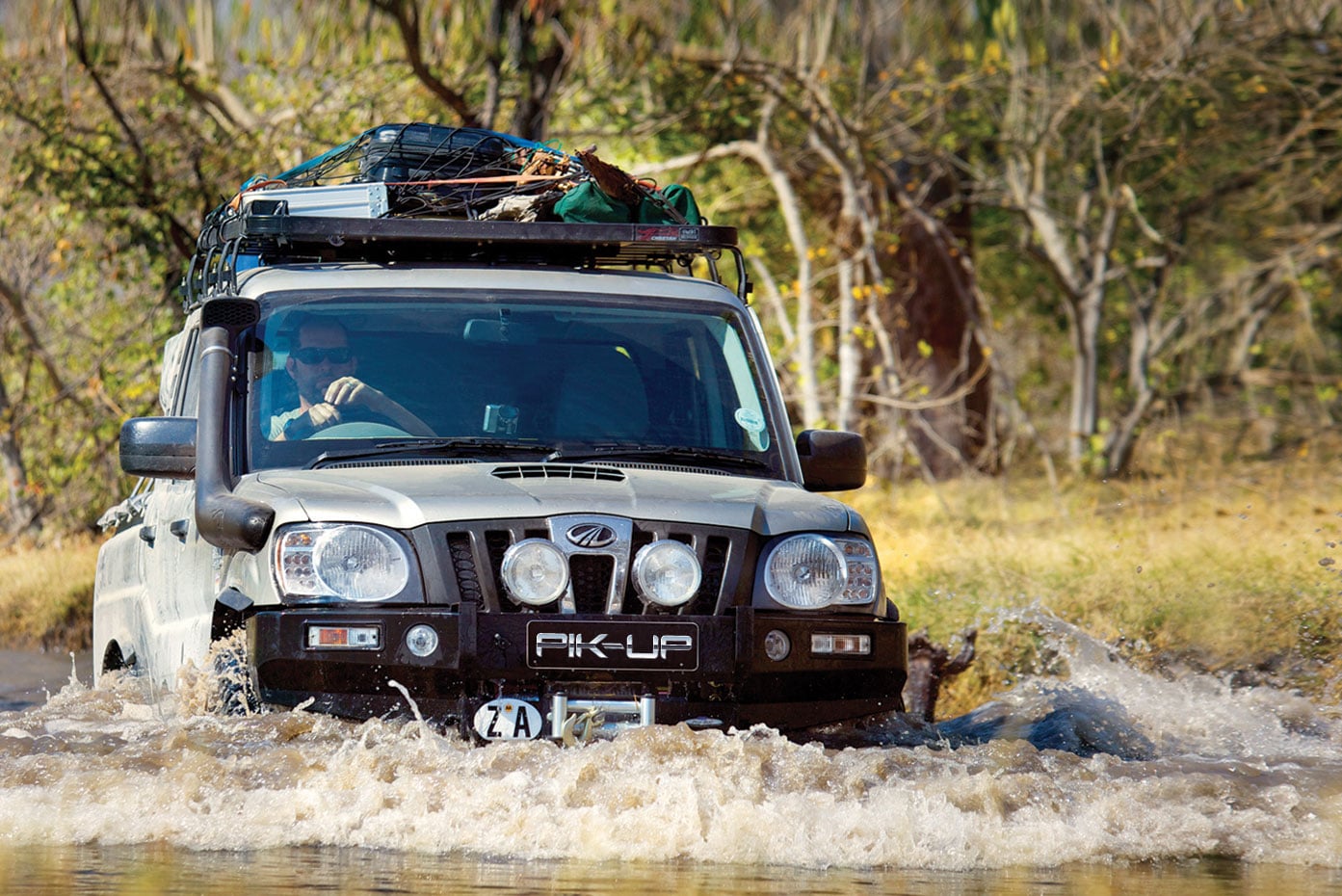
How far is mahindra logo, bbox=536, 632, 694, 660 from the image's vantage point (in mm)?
5488

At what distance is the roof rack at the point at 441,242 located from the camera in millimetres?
6941

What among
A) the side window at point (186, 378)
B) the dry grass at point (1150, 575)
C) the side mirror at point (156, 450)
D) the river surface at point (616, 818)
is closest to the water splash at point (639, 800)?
the river surface at point (616, 818)

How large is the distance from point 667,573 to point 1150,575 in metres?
5.65

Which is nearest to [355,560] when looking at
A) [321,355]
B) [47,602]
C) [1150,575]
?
[321,355]

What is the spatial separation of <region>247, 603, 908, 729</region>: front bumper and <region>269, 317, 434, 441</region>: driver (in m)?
0.93

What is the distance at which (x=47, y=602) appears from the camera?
1265 centimetres

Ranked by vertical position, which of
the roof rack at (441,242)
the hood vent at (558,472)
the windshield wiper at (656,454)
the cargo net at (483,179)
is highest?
the cargo net at (483,179)

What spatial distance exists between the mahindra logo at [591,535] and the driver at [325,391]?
3.42ft

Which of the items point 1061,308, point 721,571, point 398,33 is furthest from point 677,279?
point 1061,308

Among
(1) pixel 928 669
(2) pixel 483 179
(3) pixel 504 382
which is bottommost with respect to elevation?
→ (1) pixel 928 669

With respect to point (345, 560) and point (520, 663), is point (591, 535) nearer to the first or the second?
point (520, 663)

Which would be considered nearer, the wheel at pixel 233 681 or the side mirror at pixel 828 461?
the wheel at pixel 233 681

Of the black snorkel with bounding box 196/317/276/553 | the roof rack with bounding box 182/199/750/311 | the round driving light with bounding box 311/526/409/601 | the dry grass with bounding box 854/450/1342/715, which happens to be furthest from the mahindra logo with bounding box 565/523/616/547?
the dry grass with bounding box 854/450/1342/715

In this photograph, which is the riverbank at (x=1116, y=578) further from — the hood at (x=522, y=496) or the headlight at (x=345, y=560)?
the headlight at (x=345, y=560)
